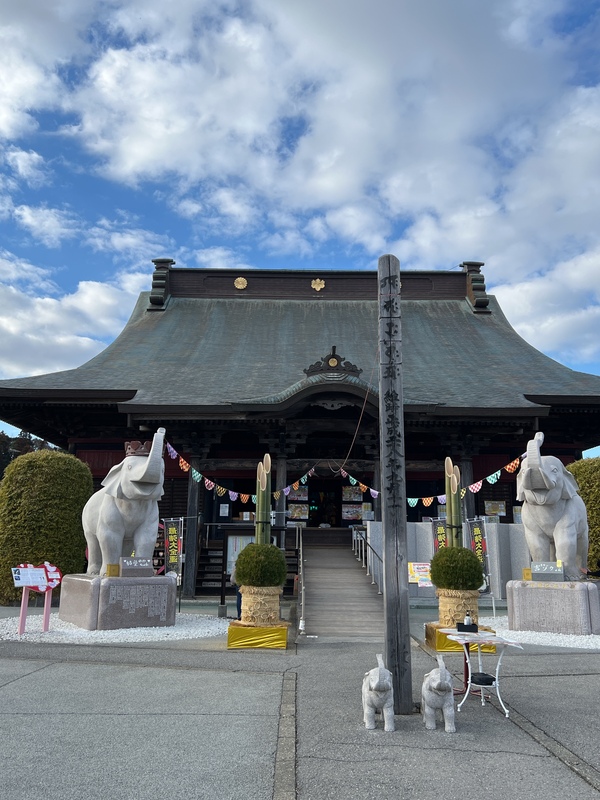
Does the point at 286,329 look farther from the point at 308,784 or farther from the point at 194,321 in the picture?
the point at 308,784

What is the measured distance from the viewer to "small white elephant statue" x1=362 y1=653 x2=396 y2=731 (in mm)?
4613

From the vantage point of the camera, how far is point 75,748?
4191 millimetres

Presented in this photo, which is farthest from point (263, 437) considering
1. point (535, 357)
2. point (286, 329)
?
point (535, 357)

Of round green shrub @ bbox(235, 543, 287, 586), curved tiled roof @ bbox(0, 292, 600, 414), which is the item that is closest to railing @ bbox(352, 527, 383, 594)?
curved tiled roof @ bbox(0, 292, 600, 414)

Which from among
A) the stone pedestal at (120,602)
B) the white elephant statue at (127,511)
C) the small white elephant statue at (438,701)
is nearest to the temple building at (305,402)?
the white elephant statue at (127,511)

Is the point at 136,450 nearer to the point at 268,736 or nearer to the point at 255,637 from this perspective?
the point at 255,637

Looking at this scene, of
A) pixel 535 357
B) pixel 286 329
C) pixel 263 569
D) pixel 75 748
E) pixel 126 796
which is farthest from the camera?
pixel 286 329

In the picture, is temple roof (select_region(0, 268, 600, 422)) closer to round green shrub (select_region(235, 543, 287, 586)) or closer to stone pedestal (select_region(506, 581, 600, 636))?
stone pedestal (select_region(506, 581, 600, 636))

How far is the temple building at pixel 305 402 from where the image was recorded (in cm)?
1606

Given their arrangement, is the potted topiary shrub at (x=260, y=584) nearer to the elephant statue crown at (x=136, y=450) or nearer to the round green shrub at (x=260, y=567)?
the round green shrub at (x=260, y=567)

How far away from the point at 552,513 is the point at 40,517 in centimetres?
1028

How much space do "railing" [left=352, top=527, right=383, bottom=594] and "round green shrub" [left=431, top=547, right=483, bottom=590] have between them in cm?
428

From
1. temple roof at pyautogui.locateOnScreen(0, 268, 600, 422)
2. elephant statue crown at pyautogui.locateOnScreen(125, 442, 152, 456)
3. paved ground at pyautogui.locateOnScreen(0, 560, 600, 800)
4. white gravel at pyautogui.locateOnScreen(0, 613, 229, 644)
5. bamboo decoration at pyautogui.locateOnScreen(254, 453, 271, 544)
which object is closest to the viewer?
paved ground at pyautogui.locateOnScreen(0, 560, 600, 800)

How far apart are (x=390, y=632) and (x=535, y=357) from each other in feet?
58.9
